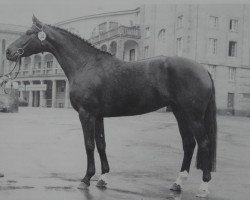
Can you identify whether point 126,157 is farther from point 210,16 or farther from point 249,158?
point 210,16

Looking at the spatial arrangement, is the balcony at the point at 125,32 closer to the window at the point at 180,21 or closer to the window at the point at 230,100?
the window at the point at 180,21

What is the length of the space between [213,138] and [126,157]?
3817mm

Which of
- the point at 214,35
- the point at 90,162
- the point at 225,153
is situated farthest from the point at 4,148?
the point at 214,35

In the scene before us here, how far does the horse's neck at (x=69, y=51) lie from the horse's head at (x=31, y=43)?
147 mm

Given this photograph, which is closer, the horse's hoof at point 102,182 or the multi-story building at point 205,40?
the horse's hoof at point 102,182

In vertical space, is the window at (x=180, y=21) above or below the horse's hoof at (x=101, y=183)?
above

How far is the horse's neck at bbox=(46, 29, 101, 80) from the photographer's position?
6.97 metres

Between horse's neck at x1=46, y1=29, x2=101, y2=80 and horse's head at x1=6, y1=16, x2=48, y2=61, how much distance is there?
0.15m

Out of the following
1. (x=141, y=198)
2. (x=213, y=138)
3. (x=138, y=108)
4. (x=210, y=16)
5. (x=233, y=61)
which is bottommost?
(x=141, y=198)

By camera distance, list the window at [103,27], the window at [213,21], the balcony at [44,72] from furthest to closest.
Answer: the balcony at [44,72]
the window at [103,27]
the window at [213,21]

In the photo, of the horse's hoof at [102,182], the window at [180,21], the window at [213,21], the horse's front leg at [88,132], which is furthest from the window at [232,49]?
the horse's front leg at [88,132]

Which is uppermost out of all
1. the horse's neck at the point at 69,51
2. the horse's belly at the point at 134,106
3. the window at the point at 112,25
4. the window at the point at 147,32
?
the window at the point at 112,25

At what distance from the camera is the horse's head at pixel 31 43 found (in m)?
7.04

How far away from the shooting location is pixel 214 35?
4831cm
